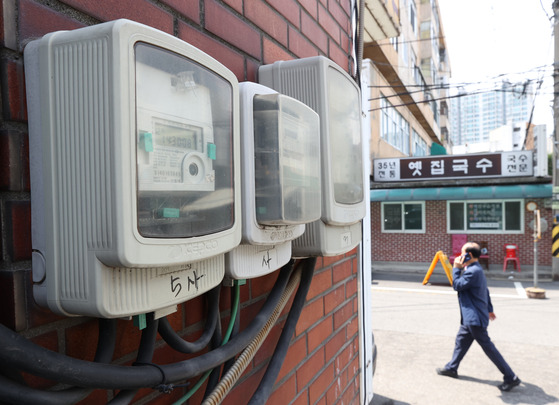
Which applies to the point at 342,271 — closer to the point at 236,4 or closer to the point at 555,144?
the point at 236,4

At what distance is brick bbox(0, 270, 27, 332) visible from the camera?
612 millimetres

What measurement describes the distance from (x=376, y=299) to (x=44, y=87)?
974cm

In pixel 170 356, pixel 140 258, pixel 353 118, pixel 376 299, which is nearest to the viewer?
pixel 140 258

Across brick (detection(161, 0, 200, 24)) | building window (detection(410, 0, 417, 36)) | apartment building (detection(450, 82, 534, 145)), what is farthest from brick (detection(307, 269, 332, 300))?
apartment building (detection(450, 82, 534, 145))

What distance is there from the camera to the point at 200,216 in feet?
2.35

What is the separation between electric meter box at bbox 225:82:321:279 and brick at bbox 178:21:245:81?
14 cm

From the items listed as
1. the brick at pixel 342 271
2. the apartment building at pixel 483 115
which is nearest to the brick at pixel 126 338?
the brick at pixel 342 271

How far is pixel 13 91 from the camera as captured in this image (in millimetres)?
623

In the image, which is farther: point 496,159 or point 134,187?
point 496,159

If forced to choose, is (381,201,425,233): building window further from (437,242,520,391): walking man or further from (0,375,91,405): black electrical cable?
(0,375,91,405): black electrical cable

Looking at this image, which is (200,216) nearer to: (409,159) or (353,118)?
(353,118)

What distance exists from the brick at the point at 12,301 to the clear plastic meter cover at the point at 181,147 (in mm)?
198

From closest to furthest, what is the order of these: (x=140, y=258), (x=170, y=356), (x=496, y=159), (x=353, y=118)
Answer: (x=140, y=258) → (x=170, y=356) → (x=353, y=118) → (x=496, y=159)

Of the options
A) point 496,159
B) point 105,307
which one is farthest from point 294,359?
point 496,159
